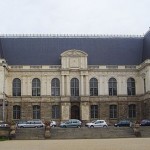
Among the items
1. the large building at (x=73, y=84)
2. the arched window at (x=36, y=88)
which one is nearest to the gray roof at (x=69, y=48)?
the large building at (x=73, y=84)

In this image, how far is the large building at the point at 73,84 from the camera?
7281 cm

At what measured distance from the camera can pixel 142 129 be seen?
172 ft

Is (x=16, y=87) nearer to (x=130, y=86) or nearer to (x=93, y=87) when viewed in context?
(x=93, y=87)

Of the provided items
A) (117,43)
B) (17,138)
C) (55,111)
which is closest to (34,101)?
(55,111)

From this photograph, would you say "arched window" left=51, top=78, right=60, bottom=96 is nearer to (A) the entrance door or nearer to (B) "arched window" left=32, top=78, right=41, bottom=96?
(B) "arched window" left=32, top=78, right=41, bottom=96

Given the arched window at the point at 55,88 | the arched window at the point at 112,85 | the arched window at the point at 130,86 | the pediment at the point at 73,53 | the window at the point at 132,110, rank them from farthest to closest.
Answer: the arched window at the point at 130,86, the arched window at the point at 112,85, the window at the point at 132,110, the pediment at the point at 73,53, the arched window at the point at 55,88

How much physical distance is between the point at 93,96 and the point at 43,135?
83.8 ft

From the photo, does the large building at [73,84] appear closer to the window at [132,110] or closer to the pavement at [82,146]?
the window at [132,110]

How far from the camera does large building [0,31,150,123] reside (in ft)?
239

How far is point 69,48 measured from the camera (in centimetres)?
7706

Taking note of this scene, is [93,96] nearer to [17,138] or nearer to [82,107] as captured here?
[82,107]

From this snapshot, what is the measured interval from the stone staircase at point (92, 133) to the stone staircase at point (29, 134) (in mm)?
1425

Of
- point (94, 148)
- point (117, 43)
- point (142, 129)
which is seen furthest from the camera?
point (117, 43)

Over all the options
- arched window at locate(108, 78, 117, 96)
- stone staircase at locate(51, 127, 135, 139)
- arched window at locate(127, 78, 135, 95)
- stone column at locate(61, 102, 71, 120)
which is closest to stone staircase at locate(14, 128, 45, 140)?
stone staircase at locate(51, 127, 135, 139)
